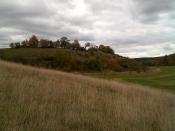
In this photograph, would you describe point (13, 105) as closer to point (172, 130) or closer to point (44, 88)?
point (44, 88)

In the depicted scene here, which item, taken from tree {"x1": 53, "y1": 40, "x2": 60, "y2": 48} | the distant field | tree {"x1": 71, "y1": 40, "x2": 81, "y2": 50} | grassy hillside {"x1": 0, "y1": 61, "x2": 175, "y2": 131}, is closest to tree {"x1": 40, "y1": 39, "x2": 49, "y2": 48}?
tree {"x1": 53, "y1": 40, "x2": 60, "y2": 48}

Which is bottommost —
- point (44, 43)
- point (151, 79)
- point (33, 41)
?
point (151, 79)

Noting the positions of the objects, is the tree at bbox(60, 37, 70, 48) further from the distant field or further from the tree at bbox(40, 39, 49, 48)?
the distant field

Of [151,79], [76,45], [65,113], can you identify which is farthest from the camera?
[76,45]

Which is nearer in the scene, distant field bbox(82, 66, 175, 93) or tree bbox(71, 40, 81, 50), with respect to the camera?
Result: distant field bbox(82, 66, 175, 93)

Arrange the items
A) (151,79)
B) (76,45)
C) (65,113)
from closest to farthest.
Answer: (65,113)
(151,79)
(76,45)

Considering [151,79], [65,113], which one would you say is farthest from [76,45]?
[65,113]

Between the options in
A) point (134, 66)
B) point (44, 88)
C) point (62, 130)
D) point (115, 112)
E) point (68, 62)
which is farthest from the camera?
point (134, 66)

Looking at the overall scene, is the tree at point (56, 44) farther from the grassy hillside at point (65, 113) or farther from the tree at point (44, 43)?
the grassy hillside at point (65, 113)

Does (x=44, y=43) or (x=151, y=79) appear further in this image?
(x=44, y=43)

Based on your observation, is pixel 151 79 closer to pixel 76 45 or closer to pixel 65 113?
pixel 65 113

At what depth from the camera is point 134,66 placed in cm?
8825

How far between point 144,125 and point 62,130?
6.91 feet

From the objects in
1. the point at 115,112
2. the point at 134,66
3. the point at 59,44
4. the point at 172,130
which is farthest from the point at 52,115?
the point at 59,44
